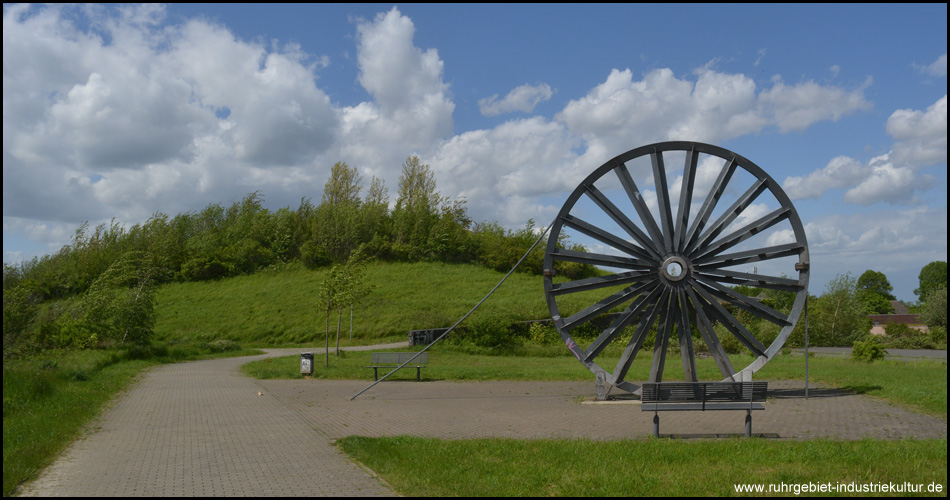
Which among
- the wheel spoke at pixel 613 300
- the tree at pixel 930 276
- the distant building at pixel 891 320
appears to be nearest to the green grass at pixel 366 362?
the wheel spoke at pixel 613 300

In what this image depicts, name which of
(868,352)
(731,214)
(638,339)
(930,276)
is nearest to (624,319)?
(638,339)

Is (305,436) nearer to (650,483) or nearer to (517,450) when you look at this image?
(517,450)

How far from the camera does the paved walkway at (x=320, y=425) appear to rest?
22.6 ft

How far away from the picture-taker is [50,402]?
1180cm

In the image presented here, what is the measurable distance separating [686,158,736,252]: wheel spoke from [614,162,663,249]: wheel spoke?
0.67 meters

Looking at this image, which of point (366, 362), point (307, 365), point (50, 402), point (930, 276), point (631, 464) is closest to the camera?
point (631, 464)

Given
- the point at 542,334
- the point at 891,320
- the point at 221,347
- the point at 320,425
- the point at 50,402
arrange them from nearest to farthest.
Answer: the point at 320,425
the point at 50,402
the point at 221,347
the point at 542,334
the point at 891,320

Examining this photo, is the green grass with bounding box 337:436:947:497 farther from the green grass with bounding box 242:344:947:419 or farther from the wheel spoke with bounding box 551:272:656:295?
the green grass with bounding box 242:344:947:419

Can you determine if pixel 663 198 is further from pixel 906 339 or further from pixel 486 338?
pixel 906 339

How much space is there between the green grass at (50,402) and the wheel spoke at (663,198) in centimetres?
1154

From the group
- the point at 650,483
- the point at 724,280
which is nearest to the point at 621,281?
the point at 724,280

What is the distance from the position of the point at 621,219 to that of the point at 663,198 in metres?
1.04

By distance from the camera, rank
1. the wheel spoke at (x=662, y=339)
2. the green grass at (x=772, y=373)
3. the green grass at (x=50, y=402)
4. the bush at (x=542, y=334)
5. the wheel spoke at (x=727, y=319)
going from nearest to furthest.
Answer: the green grass at (x=50, y=402)
the wheel spoke at (x=727, y=319)
the wheel spoke at (x=662, y=339)
the green grass at (x=772, y=373)
the bush at (x=542, y=334)

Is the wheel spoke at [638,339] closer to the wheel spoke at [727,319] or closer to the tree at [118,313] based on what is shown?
the wheel spoke at [727,319]
